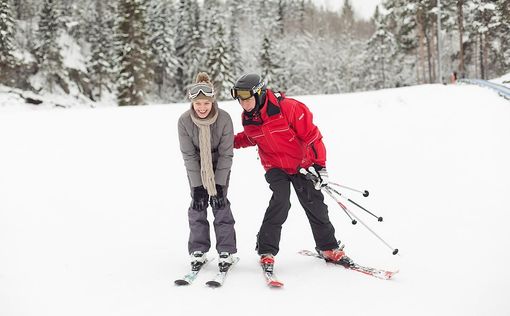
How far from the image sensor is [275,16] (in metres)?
86.6

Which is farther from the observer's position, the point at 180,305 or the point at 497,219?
the point at 497,219

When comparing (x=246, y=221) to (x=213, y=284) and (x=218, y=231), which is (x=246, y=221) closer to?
(x=218, y=231)

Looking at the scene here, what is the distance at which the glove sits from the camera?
4.41m

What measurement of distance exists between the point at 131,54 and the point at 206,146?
3149 centimetres

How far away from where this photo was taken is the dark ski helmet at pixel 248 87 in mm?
4254

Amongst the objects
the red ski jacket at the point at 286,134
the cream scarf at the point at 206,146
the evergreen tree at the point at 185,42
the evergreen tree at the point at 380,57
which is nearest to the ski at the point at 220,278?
the cream scarf at the point at 206,146

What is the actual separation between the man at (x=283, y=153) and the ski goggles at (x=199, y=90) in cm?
26

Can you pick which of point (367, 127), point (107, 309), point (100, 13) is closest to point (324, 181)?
point (107, 309)

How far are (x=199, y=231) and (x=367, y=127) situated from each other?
937cm

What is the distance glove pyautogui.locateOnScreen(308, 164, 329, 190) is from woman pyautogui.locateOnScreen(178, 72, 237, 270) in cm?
94

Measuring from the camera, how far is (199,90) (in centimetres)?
423

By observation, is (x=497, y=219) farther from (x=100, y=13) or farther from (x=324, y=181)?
(x=100, y=13)

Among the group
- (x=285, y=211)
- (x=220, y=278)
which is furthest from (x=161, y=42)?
(x=220, y=278)

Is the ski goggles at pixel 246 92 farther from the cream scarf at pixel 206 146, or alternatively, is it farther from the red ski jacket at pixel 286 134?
the cream scarf at pixel 206 146
